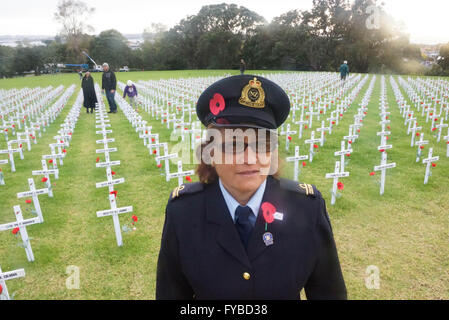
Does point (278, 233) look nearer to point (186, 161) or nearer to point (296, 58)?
point (186, 161)

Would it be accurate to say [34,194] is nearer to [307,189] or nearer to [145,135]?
[145,135]

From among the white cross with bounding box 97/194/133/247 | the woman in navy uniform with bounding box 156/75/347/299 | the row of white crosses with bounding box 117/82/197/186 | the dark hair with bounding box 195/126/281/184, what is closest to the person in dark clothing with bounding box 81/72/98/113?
the row of white crosses with bounding box 117/82/197/186

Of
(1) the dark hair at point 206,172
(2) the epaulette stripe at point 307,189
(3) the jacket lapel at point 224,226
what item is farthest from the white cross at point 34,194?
(2) the epaulette stripe at point 307,189

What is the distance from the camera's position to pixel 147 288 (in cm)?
388

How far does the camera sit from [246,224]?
158 centimetres

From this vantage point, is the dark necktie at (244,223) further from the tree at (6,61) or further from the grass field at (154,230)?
the tree at (6,61)

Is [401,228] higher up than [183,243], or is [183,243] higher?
[183,243]

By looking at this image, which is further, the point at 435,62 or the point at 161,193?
the point at 435,62

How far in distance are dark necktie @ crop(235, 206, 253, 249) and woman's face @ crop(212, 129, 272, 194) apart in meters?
0.12

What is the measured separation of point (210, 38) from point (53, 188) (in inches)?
2289

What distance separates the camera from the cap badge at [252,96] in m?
1.55

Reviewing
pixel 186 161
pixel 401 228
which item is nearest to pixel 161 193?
pixel 186 161

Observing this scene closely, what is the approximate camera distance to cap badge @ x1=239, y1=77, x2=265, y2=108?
1.55 m

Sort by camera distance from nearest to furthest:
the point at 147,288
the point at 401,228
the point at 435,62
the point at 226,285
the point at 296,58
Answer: the point at 226,285 < the point at 147,288 < the point at 401,228 < the point at 435,62 < the point at 296,58
